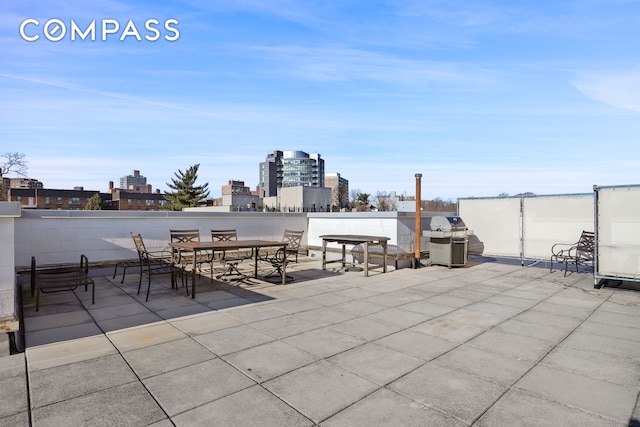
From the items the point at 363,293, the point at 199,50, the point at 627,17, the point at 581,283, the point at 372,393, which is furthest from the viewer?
the point at 199,50

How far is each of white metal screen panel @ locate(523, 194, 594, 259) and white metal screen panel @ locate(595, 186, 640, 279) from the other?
8.26ft

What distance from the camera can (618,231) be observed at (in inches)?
277

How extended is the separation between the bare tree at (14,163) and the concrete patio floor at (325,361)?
32018 millimetres

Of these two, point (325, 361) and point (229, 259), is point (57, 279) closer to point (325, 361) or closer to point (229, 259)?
point (229, 259)

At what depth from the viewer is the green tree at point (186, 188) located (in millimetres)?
47656

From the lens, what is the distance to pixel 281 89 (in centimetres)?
1246

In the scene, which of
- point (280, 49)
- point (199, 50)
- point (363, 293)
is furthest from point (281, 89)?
point (363, 293)

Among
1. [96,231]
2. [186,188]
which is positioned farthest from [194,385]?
[186,188]

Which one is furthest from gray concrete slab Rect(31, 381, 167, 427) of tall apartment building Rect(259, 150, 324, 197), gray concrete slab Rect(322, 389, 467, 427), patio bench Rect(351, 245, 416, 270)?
tall apartment building Rect(259, 150, 324, 197)

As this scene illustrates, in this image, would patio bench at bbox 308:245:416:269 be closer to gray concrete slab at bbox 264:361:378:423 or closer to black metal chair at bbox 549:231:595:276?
black metal chair at bbox 549:231:595:276

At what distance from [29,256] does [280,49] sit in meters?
8.45

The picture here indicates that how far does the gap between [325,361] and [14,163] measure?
3799 centimetres

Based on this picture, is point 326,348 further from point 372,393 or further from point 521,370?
point 521,370

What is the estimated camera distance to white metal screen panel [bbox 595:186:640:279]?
6.89 m
